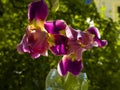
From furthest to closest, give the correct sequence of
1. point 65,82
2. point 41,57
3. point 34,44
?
point 41,57 → point 65,82 → point 34,44

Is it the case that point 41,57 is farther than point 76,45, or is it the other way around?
point 41,57

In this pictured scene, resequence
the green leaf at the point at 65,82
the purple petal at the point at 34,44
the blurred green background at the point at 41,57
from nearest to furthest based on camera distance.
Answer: the purple petal at the point at 34,44
the green leaf at the point at 65,82
the blurred green background at the point at 41,57

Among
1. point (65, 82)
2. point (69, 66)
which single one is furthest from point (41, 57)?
point (69, 66)

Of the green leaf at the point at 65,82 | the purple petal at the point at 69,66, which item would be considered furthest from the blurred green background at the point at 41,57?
the purple petal at the point at 69,66

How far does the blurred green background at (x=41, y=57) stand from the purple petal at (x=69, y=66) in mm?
1556

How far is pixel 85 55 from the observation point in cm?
305

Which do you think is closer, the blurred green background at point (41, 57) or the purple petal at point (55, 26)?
the purple petal at point (55, 26)

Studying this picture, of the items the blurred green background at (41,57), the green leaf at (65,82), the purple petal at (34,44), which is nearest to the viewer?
the purple petal at (34,44)

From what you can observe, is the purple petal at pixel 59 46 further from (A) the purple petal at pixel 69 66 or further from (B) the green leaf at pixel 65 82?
(B) the green leaf at pixel 65 82

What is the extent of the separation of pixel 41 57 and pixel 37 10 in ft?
5.75

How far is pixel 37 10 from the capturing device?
114 cm

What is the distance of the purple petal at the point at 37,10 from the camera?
1.14 meters

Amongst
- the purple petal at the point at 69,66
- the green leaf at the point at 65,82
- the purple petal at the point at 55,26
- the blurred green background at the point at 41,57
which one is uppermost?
Result: the purple petal at the point at 55,26

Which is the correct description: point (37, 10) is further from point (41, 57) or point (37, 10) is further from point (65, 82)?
point (41, 57)
